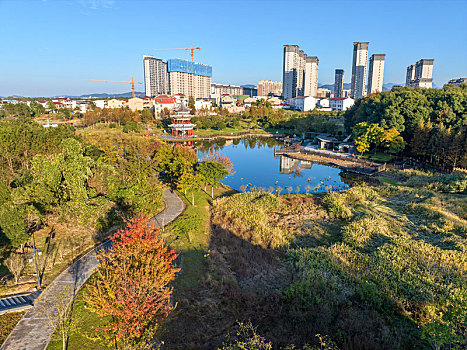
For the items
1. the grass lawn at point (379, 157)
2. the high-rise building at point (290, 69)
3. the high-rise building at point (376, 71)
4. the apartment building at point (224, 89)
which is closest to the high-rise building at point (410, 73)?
the high-rise building at point (376, 71)

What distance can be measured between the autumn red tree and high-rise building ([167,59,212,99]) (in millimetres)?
121021

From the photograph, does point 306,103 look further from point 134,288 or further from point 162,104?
point 134,288

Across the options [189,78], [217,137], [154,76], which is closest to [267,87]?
[189,78]

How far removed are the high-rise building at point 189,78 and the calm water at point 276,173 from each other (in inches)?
3365

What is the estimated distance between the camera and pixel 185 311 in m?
9.69

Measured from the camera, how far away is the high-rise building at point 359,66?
14488 centimetres

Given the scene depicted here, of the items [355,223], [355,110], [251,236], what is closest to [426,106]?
[355,110]

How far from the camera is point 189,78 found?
428 feet

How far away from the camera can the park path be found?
7973 mm

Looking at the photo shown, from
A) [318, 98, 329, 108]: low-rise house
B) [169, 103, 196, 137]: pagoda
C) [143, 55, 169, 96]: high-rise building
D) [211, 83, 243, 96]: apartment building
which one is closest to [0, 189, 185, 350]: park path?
[169, 103, 196, 137]: pagoda

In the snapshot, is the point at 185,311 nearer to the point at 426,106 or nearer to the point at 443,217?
the point at 443,217

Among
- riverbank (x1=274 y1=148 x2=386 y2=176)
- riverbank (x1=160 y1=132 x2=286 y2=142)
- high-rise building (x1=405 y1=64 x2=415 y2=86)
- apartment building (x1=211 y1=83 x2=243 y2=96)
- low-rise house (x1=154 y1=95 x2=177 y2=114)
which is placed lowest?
riverbank (x1=274 y1=148 x2=386 y2=176)

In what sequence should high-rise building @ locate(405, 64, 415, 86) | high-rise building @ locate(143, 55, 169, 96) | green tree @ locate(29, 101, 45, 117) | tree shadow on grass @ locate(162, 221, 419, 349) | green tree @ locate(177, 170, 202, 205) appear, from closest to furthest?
tree shadow on grass @ locate(162, 221, 419, 349) → green tree @ locate(177, 170, 202, 205) → green tree @ locate(29, 101, 45, 117) → high-rise building @ locate(405, 64, 415, 86) → high-rise building @ locate(143, 55, 169, 96)

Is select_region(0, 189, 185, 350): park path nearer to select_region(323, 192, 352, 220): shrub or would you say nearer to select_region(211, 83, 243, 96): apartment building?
select_region(323, 192, 352, 220): shrub
